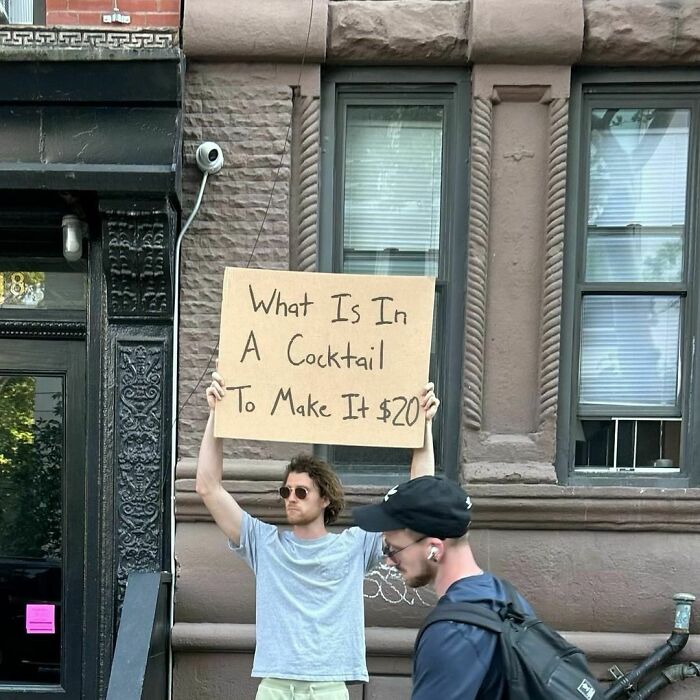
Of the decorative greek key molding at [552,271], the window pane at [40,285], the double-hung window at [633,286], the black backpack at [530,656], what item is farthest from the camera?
the window pane at [40,285]

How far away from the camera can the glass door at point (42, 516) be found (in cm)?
410

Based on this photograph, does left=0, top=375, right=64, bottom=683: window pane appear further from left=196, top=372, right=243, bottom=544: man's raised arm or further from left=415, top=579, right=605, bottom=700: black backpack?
left=415, top=579, right=605, bottom=700: black backpack

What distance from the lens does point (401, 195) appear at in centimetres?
415

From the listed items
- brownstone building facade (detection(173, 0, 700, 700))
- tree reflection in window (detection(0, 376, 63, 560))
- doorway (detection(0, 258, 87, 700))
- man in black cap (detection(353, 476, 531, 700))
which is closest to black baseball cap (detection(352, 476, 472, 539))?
man in black cap (detection(353, 476, 531, 700))

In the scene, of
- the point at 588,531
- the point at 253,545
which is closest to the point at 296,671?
the point at 253,545

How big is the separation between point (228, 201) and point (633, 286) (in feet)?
7.34

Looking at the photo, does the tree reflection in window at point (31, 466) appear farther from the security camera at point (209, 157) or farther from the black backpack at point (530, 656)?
the black backpack at point (530, 656)

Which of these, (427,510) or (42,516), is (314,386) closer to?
(427,510)

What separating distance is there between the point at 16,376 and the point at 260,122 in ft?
6.45

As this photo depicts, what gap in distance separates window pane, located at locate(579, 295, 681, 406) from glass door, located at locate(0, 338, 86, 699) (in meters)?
2.82

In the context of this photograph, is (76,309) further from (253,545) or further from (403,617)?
(403,617)

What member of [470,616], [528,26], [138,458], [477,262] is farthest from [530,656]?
[528,26]

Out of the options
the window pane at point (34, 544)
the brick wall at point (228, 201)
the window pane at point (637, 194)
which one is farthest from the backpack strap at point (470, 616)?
the window pane at point (34, 544)

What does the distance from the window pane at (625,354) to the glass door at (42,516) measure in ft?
9.24
